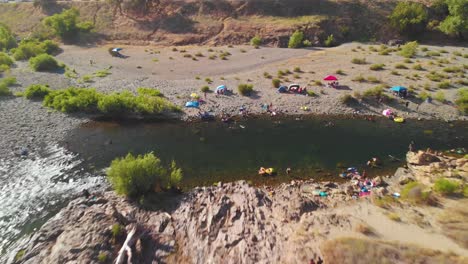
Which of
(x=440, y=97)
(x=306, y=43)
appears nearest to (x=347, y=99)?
(x=440, y=97)

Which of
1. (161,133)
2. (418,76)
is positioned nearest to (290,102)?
(161,133)

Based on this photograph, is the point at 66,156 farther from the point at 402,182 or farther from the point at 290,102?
the point at 402,182

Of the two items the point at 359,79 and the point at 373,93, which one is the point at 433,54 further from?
the point at 373,93

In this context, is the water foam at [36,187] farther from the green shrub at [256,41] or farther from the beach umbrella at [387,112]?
the green shrub at [256,41]

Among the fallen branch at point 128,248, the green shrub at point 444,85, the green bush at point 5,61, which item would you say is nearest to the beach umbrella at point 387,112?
the green shrub at point 444,85

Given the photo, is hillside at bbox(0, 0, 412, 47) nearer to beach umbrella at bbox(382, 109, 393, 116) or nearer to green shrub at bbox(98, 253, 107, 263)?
beach umbrella at bbox(382, 109, 393, 116)

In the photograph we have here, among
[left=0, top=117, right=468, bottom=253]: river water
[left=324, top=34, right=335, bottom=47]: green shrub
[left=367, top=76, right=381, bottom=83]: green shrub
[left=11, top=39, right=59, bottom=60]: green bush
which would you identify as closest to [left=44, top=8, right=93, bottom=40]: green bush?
[left=11, top=39, right=59, bottom=60]: green bush

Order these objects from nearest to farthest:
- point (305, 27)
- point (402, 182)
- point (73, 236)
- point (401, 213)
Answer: point (73, 236)
point (401, 213)
point (402, 182)
point (305, 27)
